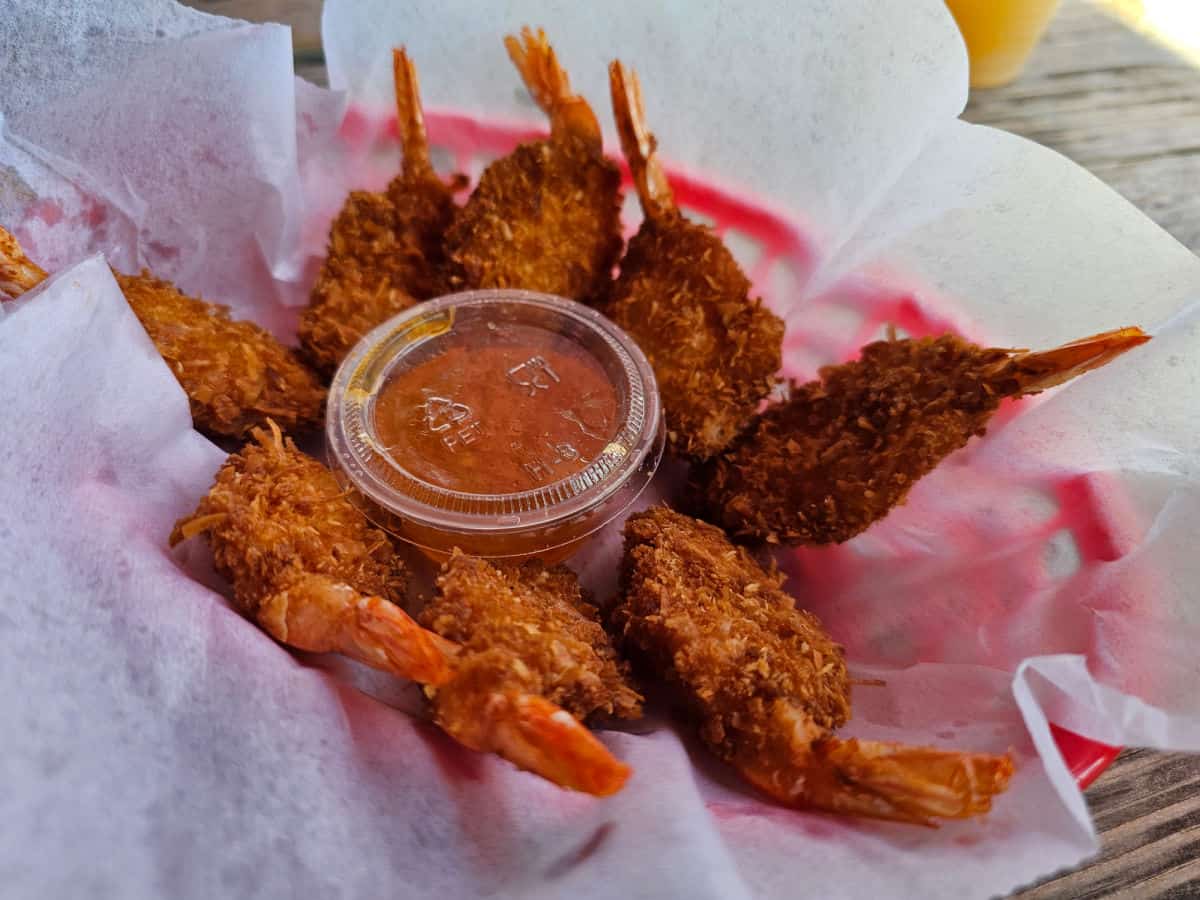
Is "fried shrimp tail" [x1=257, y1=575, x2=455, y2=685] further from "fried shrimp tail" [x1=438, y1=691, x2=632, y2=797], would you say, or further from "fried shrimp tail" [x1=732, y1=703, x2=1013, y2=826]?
"fried shrimp tail" [x1=732, y1=703, x2=1013, y2=826]

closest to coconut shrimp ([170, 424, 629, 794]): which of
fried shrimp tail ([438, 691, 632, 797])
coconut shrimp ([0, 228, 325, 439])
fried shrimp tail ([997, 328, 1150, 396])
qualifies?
fried shrimp tail ([438, 691, 632, 797])

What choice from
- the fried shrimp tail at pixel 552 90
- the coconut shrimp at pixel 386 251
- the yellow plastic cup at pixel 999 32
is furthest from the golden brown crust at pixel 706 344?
the yellow plastic cup at pixel 999 32

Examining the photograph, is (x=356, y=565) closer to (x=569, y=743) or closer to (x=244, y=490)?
(x=244, y=490)

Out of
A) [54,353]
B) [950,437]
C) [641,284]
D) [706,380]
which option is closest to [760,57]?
[641,284]

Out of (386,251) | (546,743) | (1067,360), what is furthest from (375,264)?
(1067,360)

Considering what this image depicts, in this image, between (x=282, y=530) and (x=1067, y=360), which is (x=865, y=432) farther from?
(x=282, y=530)

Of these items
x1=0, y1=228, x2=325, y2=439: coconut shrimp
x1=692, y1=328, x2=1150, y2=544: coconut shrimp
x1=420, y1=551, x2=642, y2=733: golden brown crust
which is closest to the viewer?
x1=420, y1=551, x2=642, y2=733: golden brown crust

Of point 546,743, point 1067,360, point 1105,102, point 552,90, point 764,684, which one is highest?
point 552,90
